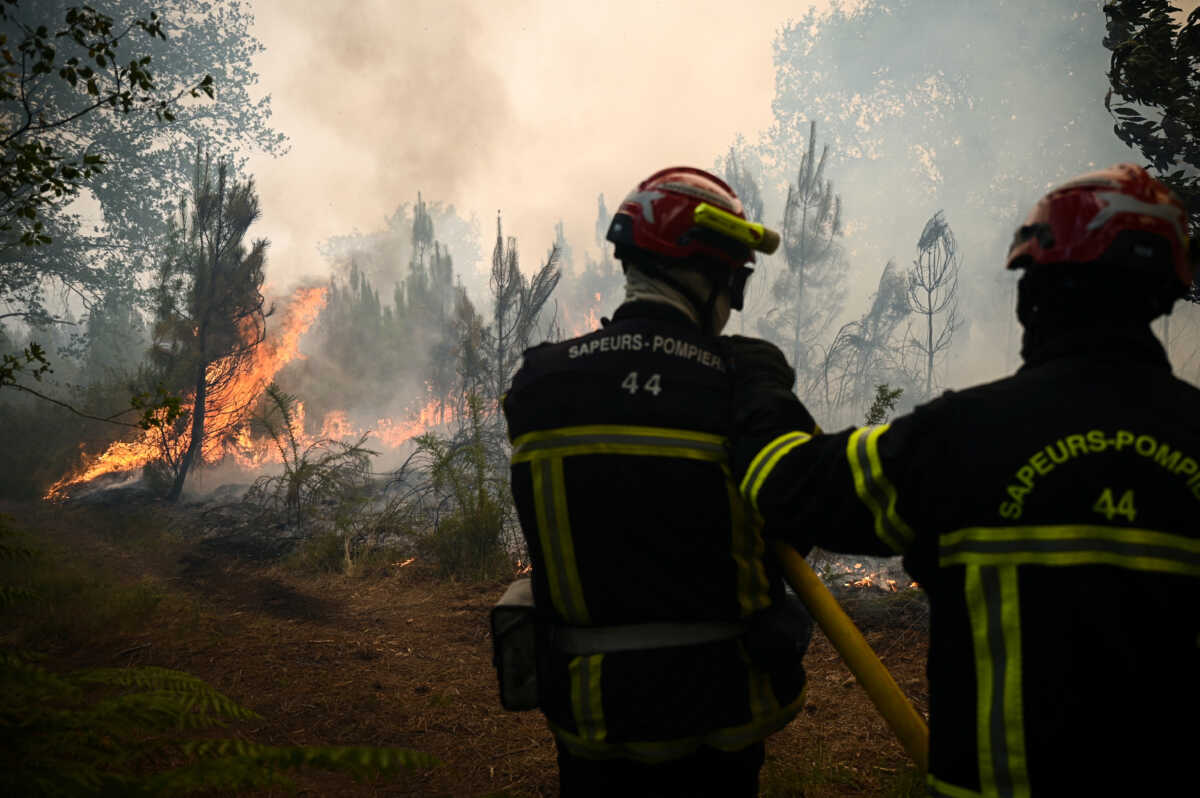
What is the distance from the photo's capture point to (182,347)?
51.0 ft

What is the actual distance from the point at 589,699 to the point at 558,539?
40cm

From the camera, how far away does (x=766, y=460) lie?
1.46 m

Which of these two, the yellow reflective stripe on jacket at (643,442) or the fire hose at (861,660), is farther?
the yellow reflective stripe on jacket at (643,442)

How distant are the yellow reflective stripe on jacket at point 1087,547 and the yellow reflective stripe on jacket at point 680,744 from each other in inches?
29.8

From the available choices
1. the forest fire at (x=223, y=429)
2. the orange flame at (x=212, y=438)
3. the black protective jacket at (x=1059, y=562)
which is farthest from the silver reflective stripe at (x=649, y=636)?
the orange flame at (x=212, y=438)

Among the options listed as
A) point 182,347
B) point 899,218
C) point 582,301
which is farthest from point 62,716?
point 899,218

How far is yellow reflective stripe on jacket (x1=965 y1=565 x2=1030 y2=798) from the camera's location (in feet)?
3.72

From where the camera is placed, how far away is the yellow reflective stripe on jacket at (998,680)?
1.13 meters

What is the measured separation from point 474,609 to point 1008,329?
65.4 metres

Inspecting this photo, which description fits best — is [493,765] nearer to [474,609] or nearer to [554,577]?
Answer: [554,577]

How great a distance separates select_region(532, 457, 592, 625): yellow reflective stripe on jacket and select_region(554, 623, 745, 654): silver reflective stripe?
53 millimetres

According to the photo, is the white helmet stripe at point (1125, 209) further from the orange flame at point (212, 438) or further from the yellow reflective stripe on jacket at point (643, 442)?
the orange flame at point (212, 438)

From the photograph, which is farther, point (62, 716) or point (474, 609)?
point (474, 609)

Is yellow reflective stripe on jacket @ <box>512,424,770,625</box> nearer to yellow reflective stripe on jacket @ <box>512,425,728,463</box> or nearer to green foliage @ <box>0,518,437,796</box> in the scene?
yellow reflective stripe on jacket @ <box>512,425,728,463</box>
